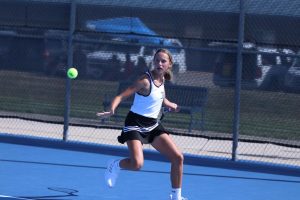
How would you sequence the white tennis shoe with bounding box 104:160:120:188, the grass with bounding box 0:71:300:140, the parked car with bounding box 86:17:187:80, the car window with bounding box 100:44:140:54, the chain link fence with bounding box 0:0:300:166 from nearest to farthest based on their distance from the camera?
the white tennis shoe with bounding box 104:160:120:188
the chain link fence with bounding box 0:0:300:166
the grass with bounding box 0:71:300:140
the parked car with bounding box 86:17:187:80
the car window with bounding box 100:44:140:54

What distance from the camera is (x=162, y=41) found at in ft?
43.0

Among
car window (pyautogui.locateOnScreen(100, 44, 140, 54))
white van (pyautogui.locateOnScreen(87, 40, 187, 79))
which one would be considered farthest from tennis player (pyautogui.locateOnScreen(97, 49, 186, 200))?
car window (pyautogui.locateOnScreen(100, 44, 140, 54))

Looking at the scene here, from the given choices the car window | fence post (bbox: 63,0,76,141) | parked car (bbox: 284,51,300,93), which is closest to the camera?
parked car (bbox: 284,51,300,93)

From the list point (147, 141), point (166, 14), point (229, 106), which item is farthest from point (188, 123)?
point (147, 141)

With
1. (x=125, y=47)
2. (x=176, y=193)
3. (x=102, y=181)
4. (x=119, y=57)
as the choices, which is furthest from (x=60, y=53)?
(x=176, y=193)

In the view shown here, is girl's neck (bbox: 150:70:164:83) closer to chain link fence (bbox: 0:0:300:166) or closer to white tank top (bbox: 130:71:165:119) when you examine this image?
white tank top (bbox: 130:71:165:119)

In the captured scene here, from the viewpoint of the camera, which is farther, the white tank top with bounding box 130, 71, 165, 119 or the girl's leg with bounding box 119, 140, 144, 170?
the white tank top with bounding box 130, 71, 165, 119

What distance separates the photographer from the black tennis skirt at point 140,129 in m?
8.73

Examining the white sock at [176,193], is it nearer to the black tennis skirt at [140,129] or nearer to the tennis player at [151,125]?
the tennis player at [151,125]

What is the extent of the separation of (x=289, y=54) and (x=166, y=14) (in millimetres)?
2274

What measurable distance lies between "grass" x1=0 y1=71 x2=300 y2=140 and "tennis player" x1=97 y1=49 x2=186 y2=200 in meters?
3.92

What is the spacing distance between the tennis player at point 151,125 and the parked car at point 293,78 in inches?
149

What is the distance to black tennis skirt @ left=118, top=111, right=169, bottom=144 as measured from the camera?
28.7ft

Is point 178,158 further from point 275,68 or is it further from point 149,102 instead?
point 275,68
